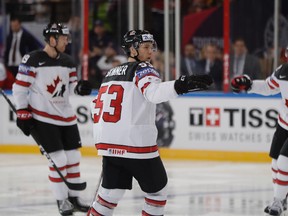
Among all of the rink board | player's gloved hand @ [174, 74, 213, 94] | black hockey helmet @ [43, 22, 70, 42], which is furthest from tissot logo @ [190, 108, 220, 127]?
player's gloved hand @ [174, 74, 213, 94]

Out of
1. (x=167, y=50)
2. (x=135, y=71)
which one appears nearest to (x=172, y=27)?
(x=167, y=50)

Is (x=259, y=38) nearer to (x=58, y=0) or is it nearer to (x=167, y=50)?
(x=167, y=50)

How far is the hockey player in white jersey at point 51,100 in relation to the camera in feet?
23.4

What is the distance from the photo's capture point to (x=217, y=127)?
11.1 metres

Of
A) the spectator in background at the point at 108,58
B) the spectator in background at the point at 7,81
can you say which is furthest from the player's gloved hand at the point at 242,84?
A: the spectator in background at the point at 7,81

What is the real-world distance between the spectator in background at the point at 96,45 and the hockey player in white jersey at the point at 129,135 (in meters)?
7.02

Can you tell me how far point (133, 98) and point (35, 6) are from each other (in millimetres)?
7990

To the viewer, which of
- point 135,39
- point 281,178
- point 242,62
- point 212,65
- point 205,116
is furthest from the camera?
point 212,65

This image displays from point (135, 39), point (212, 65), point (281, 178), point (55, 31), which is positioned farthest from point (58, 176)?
point (212, 65)

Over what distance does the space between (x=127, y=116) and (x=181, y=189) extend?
329 cm

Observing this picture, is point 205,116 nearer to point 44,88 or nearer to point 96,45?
point 96,45

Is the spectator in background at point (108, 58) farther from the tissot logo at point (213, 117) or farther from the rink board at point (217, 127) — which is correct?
the tissot logo at point (213, 117)

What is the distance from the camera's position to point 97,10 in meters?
12.7

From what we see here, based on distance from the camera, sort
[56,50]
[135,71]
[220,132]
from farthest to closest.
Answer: [220,132] < [56,50] < [135,71]
